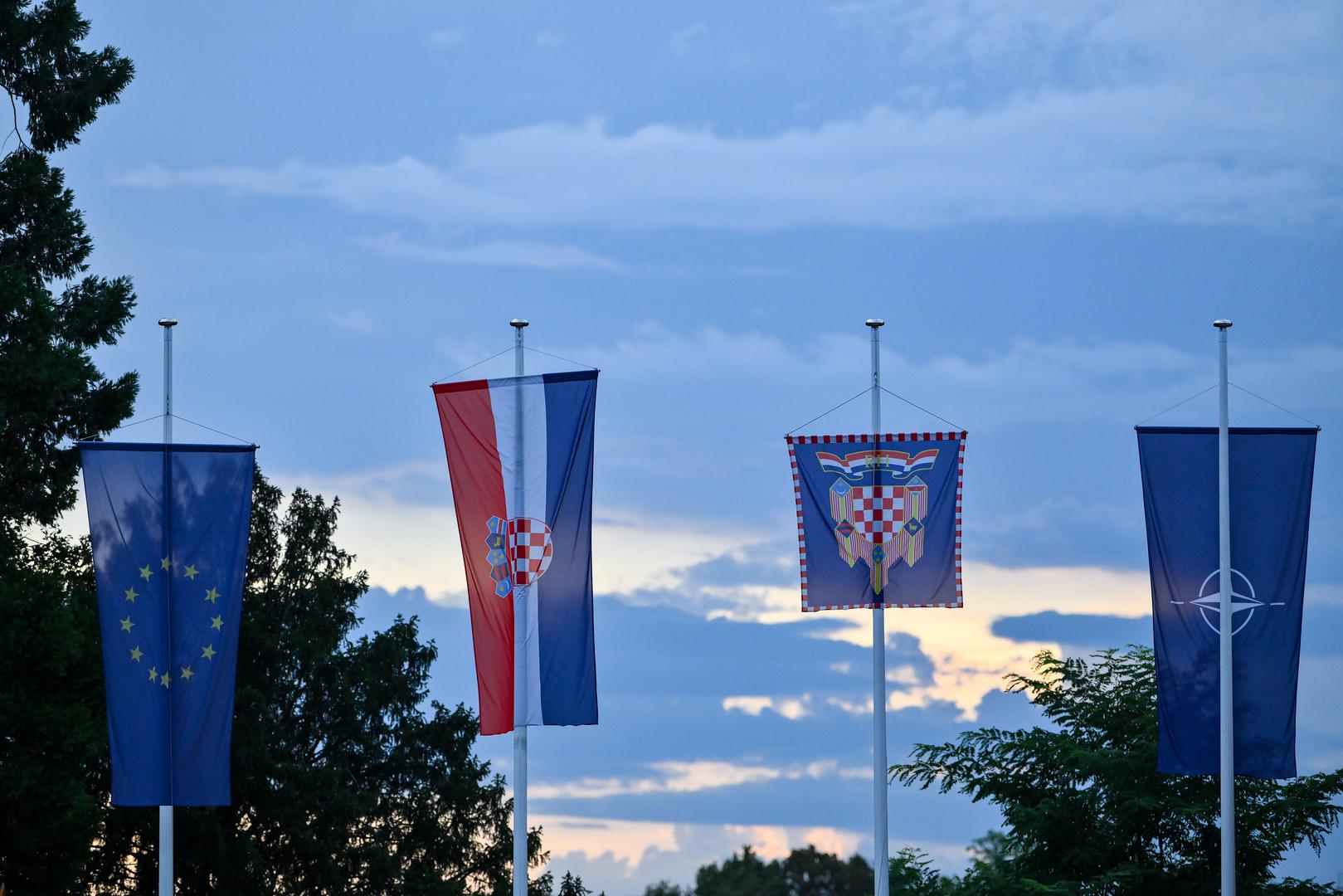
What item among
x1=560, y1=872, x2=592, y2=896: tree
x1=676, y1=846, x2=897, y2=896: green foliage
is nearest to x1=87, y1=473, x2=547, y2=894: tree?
x1=560, y1=872, x2=592, y2=896: tree

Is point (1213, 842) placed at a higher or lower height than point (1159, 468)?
lower

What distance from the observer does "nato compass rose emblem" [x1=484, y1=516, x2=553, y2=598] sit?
66.1 ft

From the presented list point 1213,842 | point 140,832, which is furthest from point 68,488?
point 1213,842

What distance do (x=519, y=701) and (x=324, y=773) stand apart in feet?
70.0

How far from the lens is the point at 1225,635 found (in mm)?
22078

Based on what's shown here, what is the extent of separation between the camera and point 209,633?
2134 centimetres

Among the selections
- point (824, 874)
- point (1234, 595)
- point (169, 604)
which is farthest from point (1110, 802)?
point (824, 874)

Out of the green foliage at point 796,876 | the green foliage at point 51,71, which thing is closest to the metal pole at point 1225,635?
the green foliage at point 51,71

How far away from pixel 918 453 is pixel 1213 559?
14.9 feet

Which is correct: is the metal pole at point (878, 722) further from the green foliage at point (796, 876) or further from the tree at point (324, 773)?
the green foliage at point (796, 876)

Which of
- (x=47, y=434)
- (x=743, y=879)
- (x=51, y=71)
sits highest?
(x=51, y=71)

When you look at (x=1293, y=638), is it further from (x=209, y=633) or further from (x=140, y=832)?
(x=140, y=832)

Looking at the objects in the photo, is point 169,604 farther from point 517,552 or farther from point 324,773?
point 324,773

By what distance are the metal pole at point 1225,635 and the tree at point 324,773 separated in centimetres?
2278
